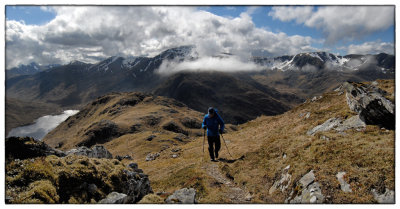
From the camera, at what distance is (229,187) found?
15.4 m

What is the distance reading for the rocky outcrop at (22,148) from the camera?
12.1 meters

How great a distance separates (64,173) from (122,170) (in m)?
3.65

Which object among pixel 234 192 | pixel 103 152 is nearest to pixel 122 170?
pixel 234 192

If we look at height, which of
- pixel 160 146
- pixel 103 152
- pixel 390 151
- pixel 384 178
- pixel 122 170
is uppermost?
pixel 390 151

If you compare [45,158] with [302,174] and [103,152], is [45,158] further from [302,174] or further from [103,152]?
[103,152]

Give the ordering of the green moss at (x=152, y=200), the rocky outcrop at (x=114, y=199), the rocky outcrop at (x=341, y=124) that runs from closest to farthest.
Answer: the rocky outcrop at (x=114, y=199) → the green moss at (x=152, y=200) → the rocky outcrop at (x=341, y=124)

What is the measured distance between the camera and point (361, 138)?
49.5 feet

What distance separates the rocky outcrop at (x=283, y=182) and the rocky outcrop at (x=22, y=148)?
14515 millimetres

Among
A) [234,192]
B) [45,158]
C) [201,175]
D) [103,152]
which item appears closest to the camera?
[45,158]

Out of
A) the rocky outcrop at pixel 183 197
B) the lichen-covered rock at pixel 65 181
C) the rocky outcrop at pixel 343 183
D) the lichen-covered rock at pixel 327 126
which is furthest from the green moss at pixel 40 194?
the lichen-covered rock at pixel 327 126

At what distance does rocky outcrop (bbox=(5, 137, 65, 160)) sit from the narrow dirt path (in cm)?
1161

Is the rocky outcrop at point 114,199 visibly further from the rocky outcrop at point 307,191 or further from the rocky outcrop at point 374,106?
the rocky outcrop at point 374,106

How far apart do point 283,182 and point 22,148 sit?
50.3 feet

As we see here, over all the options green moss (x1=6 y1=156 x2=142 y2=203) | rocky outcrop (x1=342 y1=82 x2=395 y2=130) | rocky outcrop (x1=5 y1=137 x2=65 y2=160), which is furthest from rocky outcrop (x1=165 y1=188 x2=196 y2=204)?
rocky outcrop (x1=342 y1=82 x2=395 y2=130)
